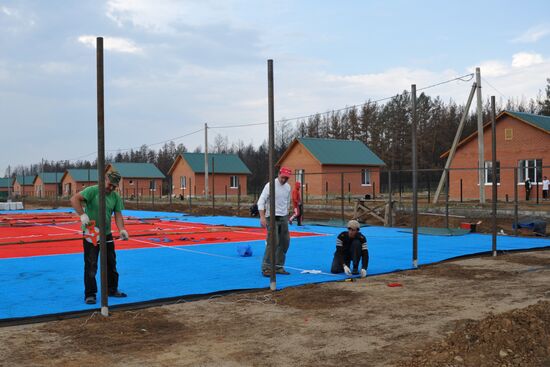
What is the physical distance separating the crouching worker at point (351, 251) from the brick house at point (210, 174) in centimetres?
4633

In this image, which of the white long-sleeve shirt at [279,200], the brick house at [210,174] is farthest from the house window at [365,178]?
the white long-sleeve shirt at [279,200]

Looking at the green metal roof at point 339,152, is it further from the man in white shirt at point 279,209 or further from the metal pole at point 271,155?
the metal pole at point 271,155

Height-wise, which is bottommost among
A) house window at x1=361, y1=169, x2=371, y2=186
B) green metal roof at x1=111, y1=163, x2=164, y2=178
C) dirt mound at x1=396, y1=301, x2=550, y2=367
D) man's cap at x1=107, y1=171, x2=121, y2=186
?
dirt mound at x1=396, y1=301, x2=550, y2=367

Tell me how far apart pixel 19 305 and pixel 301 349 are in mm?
3599

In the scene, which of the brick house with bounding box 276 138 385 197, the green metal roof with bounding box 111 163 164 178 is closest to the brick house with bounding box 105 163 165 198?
the green metal roof with bounding box 111 163 164 178

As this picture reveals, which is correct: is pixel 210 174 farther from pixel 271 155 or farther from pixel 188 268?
pixel 271 155

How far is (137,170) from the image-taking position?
69.9 m

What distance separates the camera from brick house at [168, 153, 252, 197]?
55.9 m

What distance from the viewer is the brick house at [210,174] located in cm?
5591

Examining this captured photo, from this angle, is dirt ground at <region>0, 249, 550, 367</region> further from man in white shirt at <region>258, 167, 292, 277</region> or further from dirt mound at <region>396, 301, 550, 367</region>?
man in white shirt at <region>258, 167, 292, 277</region>

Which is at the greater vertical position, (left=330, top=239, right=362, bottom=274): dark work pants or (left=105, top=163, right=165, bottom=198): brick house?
(left=105, top=163, right=165, bottom=198): brick house

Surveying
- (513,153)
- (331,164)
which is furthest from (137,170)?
(513,153)

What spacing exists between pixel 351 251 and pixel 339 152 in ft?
118

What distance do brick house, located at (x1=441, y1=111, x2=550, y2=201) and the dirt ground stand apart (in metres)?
23.5
